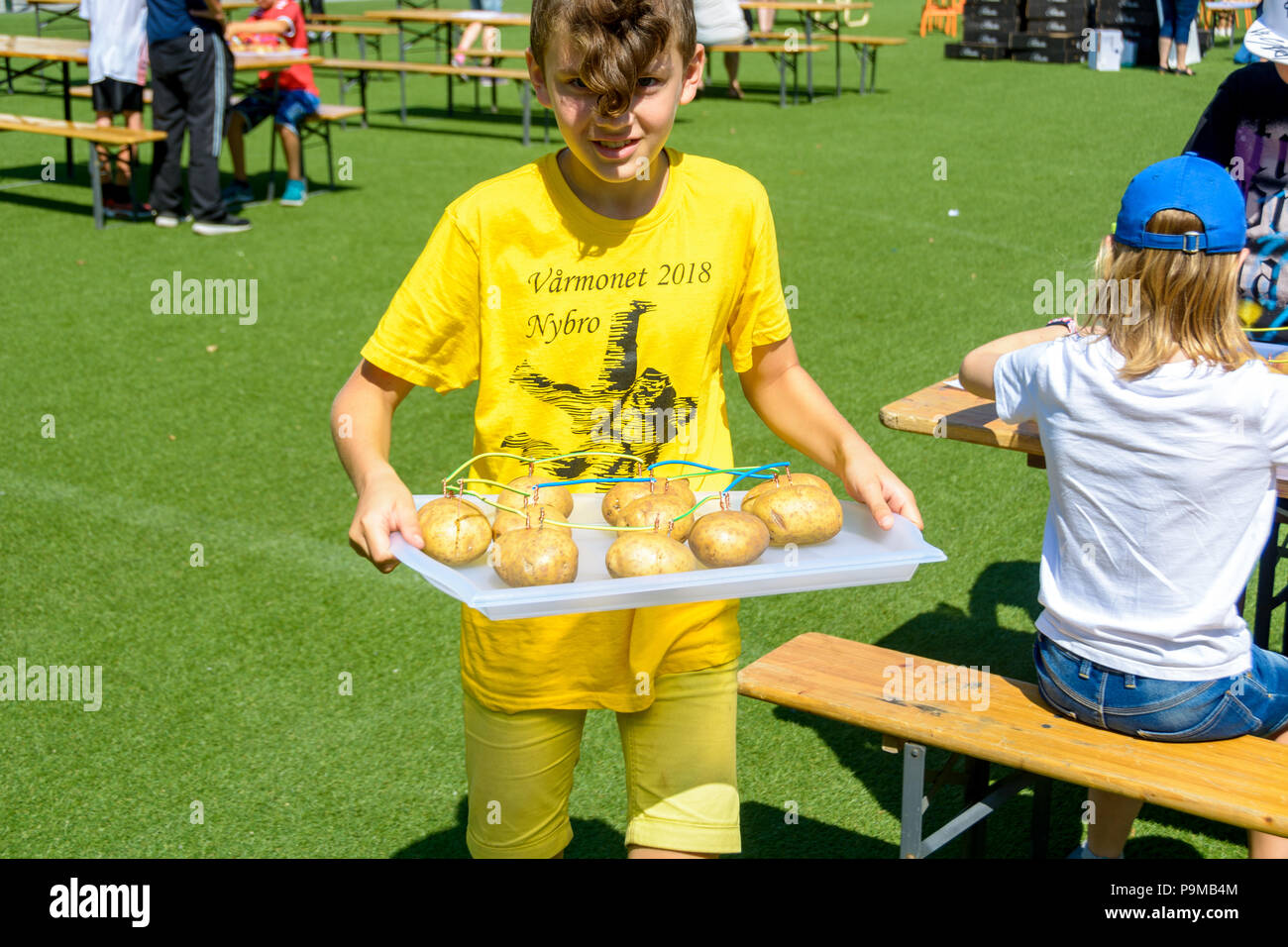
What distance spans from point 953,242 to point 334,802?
6461 millimetres

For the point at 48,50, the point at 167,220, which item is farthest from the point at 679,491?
the point at 48,50

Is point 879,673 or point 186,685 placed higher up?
point 879,673

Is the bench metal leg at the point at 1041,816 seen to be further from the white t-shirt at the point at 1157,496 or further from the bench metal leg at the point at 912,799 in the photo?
the white t-shirt at the point at 1157,496

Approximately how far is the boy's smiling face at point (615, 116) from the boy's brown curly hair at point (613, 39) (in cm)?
2

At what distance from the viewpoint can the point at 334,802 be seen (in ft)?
11.2

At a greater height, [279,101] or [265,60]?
[265,60]

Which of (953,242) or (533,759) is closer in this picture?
(533,759)

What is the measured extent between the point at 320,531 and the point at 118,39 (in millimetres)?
6111

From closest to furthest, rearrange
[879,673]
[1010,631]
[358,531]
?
[358,531]
[879,673]
[1010,631]

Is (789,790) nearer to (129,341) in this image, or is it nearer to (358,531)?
(358,531)

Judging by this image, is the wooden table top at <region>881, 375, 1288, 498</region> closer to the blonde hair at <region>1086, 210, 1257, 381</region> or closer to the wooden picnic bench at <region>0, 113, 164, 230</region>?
the blonde hair at <region>1086, 210, 1257, 381</region>

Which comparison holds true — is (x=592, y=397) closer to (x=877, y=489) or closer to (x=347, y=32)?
(x=877, y=489)

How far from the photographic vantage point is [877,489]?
6.86 feet
